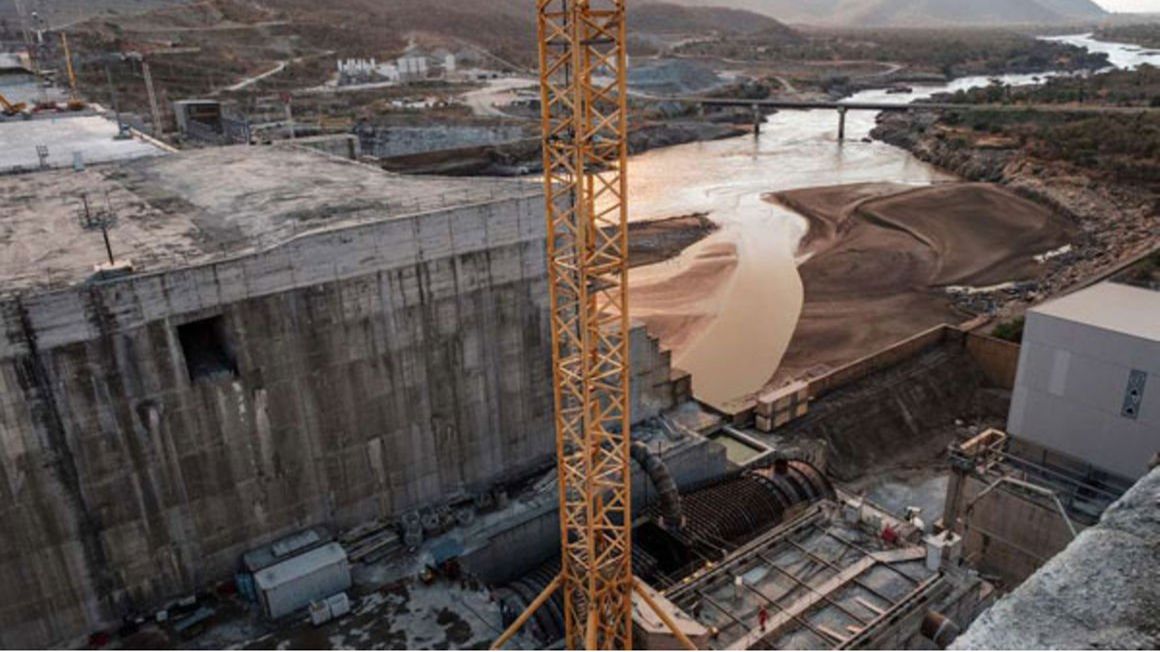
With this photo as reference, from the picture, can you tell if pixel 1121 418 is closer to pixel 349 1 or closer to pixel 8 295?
pixel 8 295

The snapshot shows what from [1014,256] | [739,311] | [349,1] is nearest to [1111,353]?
[739,311]

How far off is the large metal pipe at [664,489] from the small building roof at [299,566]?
8701 millimetres

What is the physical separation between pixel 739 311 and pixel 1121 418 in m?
28.6

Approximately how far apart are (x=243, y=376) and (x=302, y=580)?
4980 mm

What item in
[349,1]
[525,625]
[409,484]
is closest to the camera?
[525,625]

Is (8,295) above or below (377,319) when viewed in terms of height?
above

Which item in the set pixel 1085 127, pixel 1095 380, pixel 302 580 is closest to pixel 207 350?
pixel 302 580

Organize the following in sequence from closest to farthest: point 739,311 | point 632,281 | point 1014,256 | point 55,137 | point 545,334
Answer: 1. point 545,334
2. point 55,137
3. point 739,311
4. point 632,281
5. point 1014,256

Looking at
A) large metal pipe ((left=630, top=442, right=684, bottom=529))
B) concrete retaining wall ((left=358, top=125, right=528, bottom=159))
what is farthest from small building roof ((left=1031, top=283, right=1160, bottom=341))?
concrete retaining wall ((left=358, top=125, right=528, bottom=159))

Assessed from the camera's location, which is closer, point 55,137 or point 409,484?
point 409,484

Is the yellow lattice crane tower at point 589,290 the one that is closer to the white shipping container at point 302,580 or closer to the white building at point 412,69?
the white shipping container at point 302,580

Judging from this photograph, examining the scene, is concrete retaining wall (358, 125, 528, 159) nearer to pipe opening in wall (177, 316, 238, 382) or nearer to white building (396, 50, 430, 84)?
white building (396, 50, 430, 84)

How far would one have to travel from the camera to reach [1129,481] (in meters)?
21.4

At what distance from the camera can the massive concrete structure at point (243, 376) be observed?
59.6 feet
